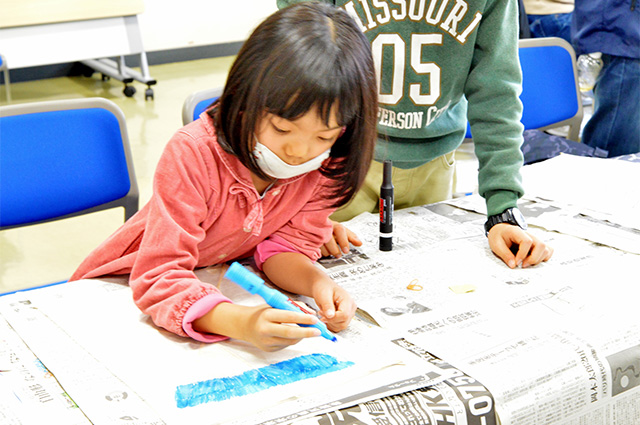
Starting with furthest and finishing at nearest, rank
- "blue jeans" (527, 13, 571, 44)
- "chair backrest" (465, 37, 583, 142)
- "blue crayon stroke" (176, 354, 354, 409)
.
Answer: "blue jeans" (527, 13, 571, 44)
"chair backrest" (465, 37, 583, 142)
"blue crayon stroke" (176, 354, 354, 409)

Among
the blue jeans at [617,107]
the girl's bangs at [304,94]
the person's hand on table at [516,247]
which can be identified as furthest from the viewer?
the blue jeans at [617,107]

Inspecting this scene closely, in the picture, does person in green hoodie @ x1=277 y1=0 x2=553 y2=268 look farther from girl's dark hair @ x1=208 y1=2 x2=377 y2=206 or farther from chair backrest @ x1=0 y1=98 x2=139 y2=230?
chair backrest @ x1=0 y1=98 x2=139 y2=230

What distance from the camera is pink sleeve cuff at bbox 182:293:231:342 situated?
2.65ft

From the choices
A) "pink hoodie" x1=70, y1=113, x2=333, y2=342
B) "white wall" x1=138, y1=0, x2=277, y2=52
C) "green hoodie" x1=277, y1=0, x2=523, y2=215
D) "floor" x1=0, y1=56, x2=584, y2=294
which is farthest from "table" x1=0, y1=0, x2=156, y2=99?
"pink hoodie" x1=70, y1=113, x2=333, y2=342

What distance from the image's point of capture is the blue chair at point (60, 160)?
4.38 ft

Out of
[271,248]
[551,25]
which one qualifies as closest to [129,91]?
[551,25]

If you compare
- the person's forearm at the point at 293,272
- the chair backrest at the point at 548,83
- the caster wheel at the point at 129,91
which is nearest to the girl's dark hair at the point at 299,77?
the person's forearm at the point at 293,272

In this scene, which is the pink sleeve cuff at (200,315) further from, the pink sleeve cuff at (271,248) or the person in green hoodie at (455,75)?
the person in green hoodie at (455,75)

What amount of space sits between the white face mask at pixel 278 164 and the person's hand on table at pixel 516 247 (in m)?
0.36

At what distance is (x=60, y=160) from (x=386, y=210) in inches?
27.6

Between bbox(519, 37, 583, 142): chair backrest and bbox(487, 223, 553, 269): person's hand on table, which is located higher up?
bbox(519, 37, 583, 142): chair backrest

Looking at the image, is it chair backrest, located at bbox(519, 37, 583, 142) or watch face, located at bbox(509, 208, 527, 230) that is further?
chair backrest, located at bbox(519, 37, 583, 142)

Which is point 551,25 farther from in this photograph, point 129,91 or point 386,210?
point 129,91

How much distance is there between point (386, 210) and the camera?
3.67 ft
